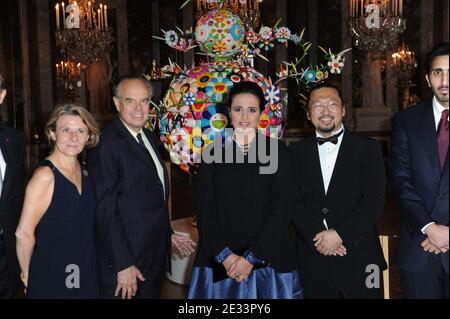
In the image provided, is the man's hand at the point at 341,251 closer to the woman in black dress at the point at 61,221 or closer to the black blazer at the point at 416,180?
the black blazer at the point at 416,180

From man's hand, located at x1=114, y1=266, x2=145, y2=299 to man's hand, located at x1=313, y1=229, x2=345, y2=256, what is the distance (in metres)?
0.96

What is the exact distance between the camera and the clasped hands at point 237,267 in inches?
102

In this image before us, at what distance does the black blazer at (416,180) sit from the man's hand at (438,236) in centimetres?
3

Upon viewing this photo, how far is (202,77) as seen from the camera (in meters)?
3.34

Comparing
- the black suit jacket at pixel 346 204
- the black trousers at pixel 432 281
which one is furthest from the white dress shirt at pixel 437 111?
the black trousers at pixel 432 281

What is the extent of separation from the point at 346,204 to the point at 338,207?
0.05 meters

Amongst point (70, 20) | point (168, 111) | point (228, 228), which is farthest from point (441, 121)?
point (70, 20)

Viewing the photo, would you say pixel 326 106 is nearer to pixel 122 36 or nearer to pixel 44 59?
pixel 44 59

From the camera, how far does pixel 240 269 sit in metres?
2.58

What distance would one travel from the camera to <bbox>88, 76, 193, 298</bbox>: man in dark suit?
8.38 ft

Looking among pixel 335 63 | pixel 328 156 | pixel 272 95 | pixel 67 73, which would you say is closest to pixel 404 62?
pixel 67 73

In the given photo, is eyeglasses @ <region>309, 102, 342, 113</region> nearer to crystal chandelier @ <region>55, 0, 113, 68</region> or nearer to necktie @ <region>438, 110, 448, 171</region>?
necktie @ <region>438, 110, 448, 171</region>

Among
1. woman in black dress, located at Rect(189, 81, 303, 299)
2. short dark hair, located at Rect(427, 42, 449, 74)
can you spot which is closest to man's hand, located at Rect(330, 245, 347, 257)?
woman in black dress, located at Rect(189, 81, 303, 299)

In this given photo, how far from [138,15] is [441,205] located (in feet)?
39.3
